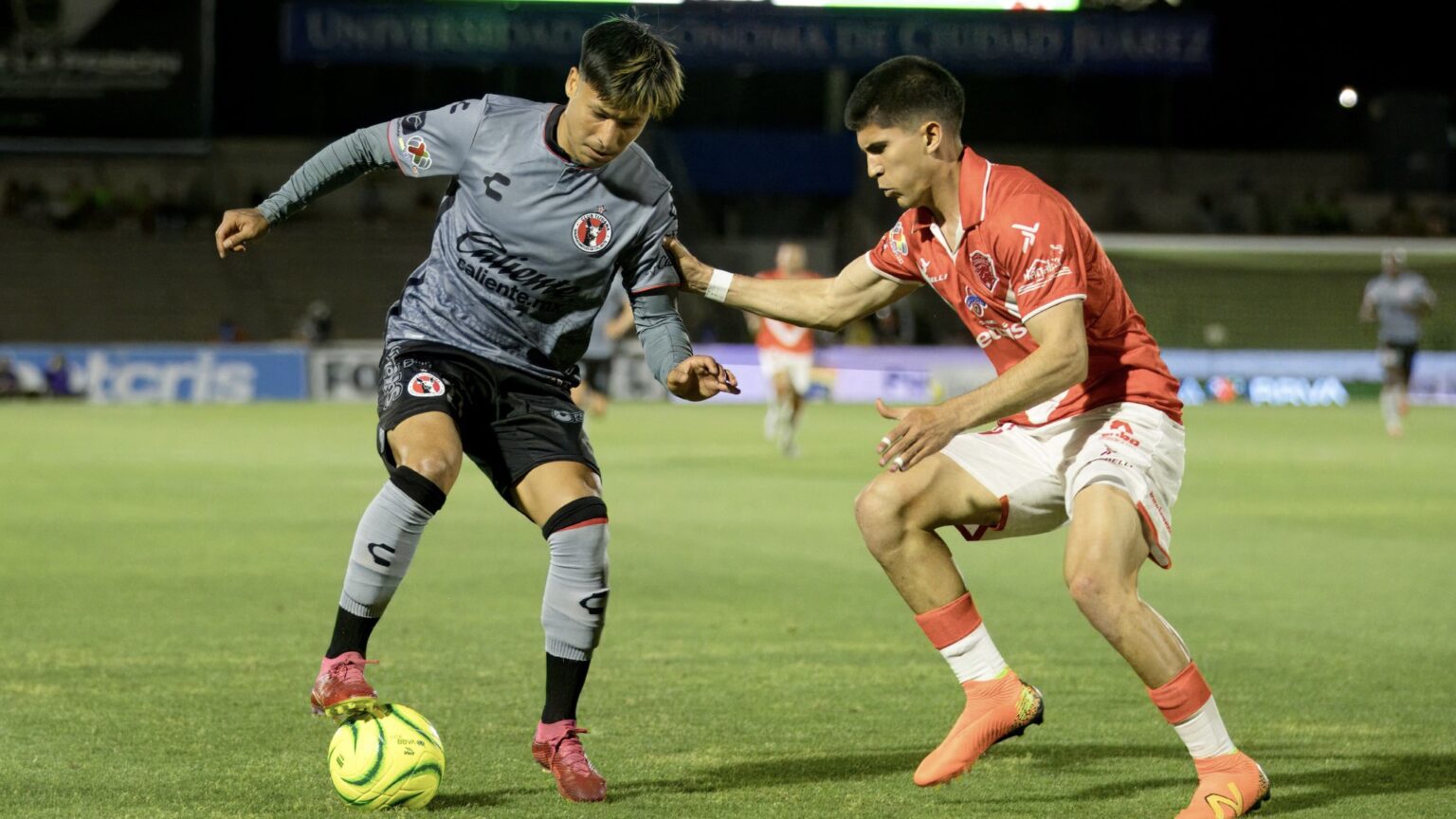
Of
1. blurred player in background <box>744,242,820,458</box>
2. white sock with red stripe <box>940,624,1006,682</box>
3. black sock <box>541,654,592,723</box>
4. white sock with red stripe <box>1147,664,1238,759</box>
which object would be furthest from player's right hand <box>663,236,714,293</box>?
blurred player in background <box>744,242,820,458</box>

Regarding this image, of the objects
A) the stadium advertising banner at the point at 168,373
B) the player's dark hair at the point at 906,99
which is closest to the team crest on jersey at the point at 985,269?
the player's dark hair at the point at 906,99

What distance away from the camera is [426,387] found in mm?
5301

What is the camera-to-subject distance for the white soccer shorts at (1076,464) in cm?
510

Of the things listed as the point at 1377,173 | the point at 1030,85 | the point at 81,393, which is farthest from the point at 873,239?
the point at 81,393

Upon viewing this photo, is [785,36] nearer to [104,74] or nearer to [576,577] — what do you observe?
[104,74]

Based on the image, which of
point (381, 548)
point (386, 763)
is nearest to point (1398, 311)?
point (381, 548)

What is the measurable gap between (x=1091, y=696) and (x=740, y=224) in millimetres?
34323

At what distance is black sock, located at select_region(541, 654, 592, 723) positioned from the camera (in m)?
5.23

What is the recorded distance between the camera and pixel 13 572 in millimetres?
9992

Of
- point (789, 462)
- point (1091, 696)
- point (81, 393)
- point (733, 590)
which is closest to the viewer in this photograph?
point (1091, 696)

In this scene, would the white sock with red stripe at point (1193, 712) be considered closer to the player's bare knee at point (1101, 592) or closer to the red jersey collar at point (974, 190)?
the player's bare knee at point (1101, 592)

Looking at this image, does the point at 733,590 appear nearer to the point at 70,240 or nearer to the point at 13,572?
the point at 13,572

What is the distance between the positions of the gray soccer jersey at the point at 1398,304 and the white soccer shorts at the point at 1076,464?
2146cm

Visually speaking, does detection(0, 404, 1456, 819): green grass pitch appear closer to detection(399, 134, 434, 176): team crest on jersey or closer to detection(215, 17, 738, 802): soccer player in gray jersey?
detection(215, 17, 738, 802): soccer player in gray jersey
